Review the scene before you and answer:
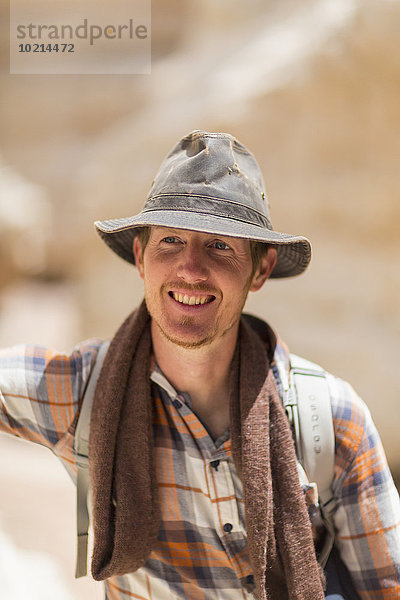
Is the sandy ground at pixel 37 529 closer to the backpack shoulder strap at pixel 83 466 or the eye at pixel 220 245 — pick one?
the backpack shoulder strap at pixel 83 466

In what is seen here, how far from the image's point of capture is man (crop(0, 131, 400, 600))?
1405 mm

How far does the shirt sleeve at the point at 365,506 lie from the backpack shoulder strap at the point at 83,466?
0.65 meters

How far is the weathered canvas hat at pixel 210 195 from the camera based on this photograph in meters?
1.36

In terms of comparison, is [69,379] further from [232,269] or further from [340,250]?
[340,250]

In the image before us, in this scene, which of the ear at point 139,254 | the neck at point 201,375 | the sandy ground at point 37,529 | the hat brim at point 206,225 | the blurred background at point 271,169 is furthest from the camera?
the blurred background at point 271,169

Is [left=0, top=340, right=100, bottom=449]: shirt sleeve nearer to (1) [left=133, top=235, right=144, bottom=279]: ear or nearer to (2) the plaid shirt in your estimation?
(2) the plaid shirt

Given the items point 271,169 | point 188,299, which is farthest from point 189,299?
point 271,169

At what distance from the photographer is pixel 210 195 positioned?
1381 mm

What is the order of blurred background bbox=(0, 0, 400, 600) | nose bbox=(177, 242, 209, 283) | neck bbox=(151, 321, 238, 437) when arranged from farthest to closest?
blurred background bbox=(0, 0, 400, 600)
neck bbox=(151, 321, 238, 437)
nose bbox=(177, 242, 209, 283)

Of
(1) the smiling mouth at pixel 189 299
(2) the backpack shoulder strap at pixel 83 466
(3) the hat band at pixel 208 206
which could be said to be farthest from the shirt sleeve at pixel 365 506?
(2) the backpack shoulder strap at pixel 83 466

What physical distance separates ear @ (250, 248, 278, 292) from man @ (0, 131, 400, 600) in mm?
104

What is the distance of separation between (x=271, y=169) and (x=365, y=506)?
2.71 meters

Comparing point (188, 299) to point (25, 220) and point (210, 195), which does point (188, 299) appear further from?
point (25, 220)

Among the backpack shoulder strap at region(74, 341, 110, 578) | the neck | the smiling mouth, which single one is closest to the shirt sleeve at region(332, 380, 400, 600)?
the neck
